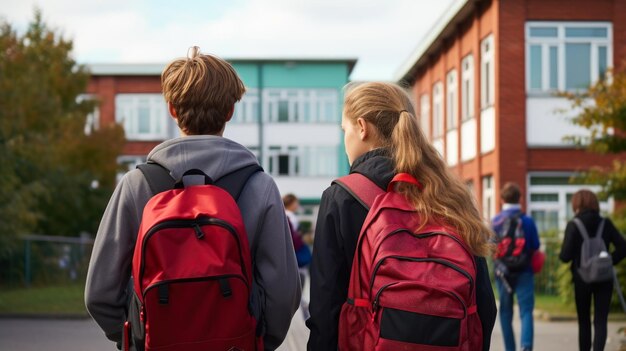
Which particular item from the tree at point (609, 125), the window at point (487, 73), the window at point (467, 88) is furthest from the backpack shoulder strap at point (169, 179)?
the window at point (467, 88)

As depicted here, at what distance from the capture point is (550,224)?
28.7 metres

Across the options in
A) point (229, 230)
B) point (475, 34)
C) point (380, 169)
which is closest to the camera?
point (229, 230)

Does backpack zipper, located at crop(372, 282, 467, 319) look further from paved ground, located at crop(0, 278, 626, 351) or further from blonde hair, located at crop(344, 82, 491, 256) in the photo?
paved ground, located at crop(0, 278, 626, 351)

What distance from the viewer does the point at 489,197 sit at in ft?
103

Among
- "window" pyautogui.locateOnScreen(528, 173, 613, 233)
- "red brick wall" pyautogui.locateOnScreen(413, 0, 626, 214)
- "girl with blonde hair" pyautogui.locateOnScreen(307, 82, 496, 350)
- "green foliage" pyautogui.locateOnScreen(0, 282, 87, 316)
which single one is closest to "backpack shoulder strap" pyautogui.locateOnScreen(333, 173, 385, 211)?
"girl with blonde hair" pyautogui.locateOnScreen(307, 82, 496, 350)

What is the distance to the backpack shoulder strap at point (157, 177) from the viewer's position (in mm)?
4320

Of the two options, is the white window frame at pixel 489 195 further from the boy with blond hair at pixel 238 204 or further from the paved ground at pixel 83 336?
the boy with blond hair at pixel 238 204

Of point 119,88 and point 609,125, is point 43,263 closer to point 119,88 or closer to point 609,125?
point 609,125

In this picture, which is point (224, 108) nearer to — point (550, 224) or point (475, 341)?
point (475, 341)

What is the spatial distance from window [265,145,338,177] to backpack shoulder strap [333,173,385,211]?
2176 inches

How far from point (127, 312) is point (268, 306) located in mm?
555

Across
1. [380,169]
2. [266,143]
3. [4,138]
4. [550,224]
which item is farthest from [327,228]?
[266,143]

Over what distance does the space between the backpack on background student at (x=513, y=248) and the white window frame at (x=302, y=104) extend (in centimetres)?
4864

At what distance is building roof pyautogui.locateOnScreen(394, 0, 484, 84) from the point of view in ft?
109
